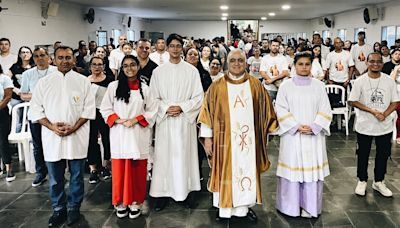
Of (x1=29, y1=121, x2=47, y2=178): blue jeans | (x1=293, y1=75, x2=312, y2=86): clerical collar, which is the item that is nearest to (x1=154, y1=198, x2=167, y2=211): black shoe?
(x1=29, y1=121, x2=47, y2=178): blue jeans

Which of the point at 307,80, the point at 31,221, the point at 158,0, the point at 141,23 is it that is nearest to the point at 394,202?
the point at 307,80

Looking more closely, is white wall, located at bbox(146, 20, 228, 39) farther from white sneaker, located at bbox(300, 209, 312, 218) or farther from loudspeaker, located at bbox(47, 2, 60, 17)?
white sneaker, located at bbox(300, 209, 312, 218)

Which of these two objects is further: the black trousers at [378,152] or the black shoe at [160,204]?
the black trousers at [378,152]

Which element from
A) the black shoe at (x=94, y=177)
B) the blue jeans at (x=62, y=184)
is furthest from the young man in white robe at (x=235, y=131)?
the black shoe at (x=94, y=177)

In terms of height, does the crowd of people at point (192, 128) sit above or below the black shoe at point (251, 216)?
above

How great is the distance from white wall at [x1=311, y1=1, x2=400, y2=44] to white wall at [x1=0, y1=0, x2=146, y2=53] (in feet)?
28.6

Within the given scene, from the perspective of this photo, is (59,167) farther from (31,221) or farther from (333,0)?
(333,0)

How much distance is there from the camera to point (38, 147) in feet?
13.8

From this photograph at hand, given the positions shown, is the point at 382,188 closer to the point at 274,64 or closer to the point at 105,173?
the point at 274,64

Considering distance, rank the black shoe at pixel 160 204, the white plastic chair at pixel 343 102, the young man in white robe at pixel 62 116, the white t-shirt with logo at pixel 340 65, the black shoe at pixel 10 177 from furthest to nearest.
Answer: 1. the white t-shirt with logo at pixel 340 65
2. the white plastic chair at pixel 343 102
3. the black shoe at pixel 10 177
4. the black shoe at pixel 160 204
5. the young man in white robe at pixel 62 116

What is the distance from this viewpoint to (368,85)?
3.65 meters

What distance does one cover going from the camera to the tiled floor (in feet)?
10.8

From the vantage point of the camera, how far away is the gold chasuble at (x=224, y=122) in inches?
125

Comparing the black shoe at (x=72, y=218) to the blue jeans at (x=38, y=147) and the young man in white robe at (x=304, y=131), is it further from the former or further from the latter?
the young man in white robe at (x=304, y=131)
